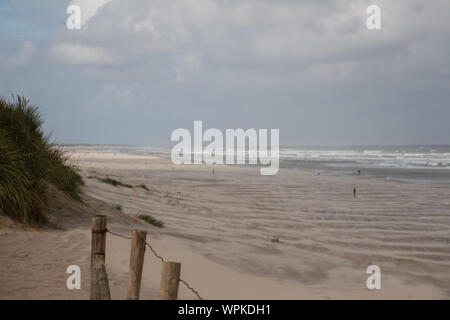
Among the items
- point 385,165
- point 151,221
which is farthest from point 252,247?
point 385,165

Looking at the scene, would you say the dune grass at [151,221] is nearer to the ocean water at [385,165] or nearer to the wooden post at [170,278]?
the wooden post at [170,278]

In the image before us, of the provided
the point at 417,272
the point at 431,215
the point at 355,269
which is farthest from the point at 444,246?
the point at 431,215

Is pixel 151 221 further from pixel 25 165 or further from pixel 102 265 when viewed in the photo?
pixel 102 265

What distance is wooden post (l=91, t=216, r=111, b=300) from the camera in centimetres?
440

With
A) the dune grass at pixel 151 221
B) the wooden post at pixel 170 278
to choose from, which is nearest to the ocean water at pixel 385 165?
the dune grass at pixel 151 221

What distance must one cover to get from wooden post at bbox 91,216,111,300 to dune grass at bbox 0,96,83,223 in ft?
11.6

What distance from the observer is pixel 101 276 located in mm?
4516

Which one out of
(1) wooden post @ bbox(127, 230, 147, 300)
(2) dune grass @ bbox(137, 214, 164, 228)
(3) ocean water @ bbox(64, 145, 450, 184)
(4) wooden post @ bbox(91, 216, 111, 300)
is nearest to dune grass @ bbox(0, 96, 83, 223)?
(2) dune grass @ bbox(137, 214, 164, 228)

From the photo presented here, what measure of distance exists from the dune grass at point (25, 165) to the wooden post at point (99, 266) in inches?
140

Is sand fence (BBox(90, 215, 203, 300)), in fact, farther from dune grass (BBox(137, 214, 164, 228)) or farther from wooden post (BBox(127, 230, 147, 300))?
dune grass (BBox(137, 214, 164, 228))

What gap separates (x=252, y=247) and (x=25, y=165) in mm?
5029

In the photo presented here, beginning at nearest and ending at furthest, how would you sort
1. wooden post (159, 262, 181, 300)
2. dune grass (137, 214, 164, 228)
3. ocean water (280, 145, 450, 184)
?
wooden post (159, 262, 181, 300)
dune grass (137, 214, 164, 228)
ocean water (280, 145, 450, 184)
